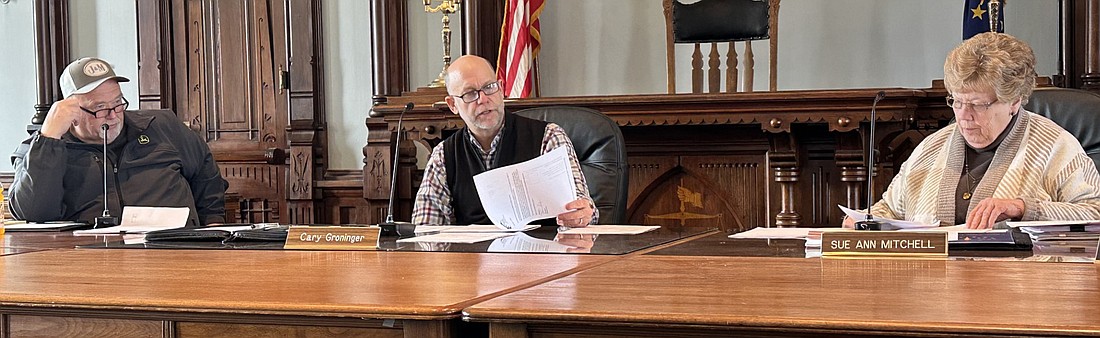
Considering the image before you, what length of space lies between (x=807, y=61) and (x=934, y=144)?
2.95 m

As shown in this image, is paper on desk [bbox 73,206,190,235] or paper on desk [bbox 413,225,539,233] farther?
paper on desk [bbox 73,206,190,235]

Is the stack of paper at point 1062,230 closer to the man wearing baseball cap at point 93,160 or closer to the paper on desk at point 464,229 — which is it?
the paper on desk at point 464,229

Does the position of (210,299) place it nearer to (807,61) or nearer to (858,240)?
(858,240)

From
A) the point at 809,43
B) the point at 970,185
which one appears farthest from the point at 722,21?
the point at 970,185

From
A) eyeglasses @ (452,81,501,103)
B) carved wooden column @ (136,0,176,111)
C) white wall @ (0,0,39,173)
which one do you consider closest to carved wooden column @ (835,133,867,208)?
eyeglasses @ (452,81,501,103)

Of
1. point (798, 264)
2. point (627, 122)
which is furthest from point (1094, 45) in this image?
point (798, 264)

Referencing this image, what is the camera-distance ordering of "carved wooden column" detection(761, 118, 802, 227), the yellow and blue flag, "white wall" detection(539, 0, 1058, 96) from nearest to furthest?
"carved wooden column" detection(761, 118, 802, 227), the yellow and blue flag, "white wall" detection(539, 0, 1058, 96)

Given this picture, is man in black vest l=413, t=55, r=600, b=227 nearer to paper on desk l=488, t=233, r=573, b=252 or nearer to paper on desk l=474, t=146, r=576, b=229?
paper on desk l=474, t=146, r=576, b=229

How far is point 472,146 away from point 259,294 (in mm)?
1705

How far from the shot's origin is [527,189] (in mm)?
2467

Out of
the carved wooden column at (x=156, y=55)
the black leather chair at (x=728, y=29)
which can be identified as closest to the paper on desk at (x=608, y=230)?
the black leather chair at (x=728, y=29)

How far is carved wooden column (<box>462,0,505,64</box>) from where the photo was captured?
536 centimetres

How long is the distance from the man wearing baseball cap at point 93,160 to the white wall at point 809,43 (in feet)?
9.23

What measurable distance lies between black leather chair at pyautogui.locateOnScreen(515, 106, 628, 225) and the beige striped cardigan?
2.49 ft
